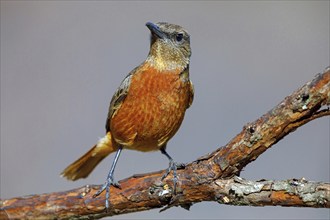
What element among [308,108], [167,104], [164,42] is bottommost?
[308,108]

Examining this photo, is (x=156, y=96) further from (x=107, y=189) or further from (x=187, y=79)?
(x=107, y=189)

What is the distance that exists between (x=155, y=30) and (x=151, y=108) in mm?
627

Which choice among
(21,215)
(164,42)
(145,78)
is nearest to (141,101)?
(145,78)

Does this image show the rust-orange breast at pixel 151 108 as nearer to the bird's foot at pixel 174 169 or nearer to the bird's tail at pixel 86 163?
the bird's tail at pixel 86 163

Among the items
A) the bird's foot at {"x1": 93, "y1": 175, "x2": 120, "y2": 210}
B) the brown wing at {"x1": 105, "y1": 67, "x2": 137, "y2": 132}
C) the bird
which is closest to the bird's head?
the bird

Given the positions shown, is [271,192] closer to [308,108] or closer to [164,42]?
[308,108]

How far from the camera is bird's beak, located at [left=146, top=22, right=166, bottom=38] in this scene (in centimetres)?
409

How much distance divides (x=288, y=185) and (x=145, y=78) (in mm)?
1664

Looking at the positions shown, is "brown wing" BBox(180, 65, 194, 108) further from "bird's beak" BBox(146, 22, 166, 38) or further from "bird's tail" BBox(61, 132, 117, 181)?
"bird's tail" BBox(61, 132, 117, 181)

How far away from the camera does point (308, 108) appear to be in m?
2.68

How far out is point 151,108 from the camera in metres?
4.04

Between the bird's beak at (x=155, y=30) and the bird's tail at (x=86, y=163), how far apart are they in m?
1.10

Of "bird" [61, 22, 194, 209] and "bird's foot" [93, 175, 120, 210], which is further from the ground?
"bird" [61, 22, 194, 209]

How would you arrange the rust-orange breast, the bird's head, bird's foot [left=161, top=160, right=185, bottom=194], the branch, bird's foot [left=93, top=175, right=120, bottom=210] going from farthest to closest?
the bird's head < the rust-orange breast < bird's foot [left=93, top=175, right=120, bottom=210] < bird's foot [left=161, top=160, right=185, bottom=194] < the branch
